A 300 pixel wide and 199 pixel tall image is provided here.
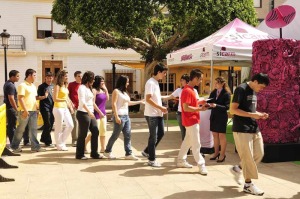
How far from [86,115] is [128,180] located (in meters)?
1.91

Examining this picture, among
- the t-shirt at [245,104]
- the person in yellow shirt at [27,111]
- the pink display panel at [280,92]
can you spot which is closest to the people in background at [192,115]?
the t-shirt at [245,104]

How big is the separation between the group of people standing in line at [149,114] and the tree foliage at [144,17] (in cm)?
605

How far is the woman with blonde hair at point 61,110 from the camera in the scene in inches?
328

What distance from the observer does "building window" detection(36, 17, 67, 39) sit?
25.4 meters

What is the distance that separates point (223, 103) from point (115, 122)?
212 centimetres

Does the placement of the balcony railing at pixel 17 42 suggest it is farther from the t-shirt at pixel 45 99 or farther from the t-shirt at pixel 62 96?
the t-shirt at pixel 62 96

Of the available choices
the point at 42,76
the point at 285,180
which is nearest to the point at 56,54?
the point at 42,76

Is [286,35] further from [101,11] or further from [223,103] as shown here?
[101,11]

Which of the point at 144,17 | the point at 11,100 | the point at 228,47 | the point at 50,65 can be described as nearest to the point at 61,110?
the point at 11,100

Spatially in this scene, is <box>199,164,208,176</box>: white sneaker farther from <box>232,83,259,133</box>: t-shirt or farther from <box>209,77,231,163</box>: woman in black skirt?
<box>232,83,259,133</box>: t-shirt

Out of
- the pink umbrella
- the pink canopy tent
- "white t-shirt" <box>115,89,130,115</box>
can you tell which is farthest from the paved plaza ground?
the pink umbrella

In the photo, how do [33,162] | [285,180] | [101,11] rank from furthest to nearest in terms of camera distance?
[101,11] < [33,162] < [285,180]

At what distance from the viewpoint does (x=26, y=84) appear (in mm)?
8188

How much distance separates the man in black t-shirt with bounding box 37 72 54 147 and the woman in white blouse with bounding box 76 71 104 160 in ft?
5.68
